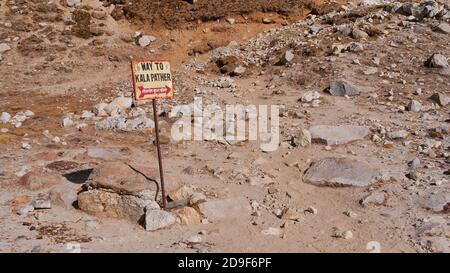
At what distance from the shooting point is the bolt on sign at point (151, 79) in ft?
24.2

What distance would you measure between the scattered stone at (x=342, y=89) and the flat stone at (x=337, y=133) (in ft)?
9.20

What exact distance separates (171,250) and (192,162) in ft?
12.0

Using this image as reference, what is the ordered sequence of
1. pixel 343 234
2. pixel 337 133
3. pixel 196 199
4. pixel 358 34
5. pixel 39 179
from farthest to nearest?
pixel 358 34 < pixel 337 133 < pixel 39 179 < pixel 196 199 < pixel 343 234

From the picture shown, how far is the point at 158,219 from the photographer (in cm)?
720

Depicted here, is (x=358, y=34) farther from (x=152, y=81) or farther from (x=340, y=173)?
(x=152, y=81)

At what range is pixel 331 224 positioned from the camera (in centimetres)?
742

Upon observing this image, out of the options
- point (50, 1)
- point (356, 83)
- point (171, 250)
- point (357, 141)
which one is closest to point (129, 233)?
point (171, 250)

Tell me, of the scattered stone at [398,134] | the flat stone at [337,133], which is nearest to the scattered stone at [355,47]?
the flat stone at [337,133]

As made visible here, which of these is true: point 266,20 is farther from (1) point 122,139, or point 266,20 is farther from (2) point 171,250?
(2) point 171,250

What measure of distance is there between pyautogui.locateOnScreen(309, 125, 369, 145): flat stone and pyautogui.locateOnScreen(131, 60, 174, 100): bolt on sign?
166 inches

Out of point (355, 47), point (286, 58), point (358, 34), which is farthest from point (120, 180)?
point (358, 34)

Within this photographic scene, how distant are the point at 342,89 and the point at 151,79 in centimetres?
772

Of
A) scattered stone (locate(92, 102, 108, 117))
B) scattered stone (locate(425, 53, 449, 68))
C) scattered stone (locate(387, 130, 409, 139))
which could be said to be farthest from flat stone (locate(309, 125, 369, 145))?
scattered stone (locate(92, 102, 108, 117))

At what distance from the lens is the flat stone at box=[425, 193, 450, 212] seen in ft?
24.4
